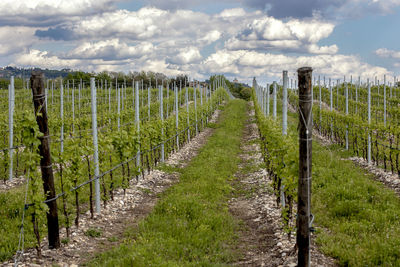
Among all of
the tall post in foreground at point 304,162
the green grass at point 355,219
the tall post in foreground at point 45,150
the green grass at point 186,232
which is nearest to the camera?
the tall post in foreground at point 304,162

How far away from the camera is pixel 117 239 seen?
22.6ft

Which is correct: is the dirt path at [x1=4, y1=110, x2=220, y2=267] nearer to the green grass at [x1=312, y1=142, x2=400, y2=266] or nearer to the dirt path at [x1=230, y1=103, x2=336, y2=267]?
the dirt path at [x1=230, y1=103, x2=336, y2=267]

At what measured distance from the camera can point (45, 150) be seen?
597cm

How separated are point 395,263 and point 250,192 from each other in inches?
200

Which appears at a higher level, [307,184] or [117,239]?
[307,184]

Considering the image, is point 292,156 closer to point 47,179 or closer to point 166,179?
point 47,179

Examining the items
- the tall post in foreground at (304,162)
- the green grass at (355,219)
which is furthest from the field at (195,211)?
the tall post in foreground at (304,162)

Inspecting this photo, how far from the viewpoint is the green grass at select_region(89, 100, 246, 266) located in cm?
579

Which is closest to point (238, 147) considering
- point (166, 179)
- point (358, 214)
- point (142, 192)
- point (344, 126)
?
point (344, 126)

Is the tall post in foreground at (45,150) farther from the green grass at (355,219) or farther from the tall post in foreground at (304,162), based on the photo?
the green grass at (355,219)

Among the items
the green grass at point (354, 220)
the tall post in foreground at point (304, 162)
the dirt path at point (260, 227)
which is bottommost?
the dirt path at point (260, 227)

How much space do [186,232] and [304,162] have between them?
294 cm

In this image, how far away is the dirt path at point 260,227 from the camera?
5.93m

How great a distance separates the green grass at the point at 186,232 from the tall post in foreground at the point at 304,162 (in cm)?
138
